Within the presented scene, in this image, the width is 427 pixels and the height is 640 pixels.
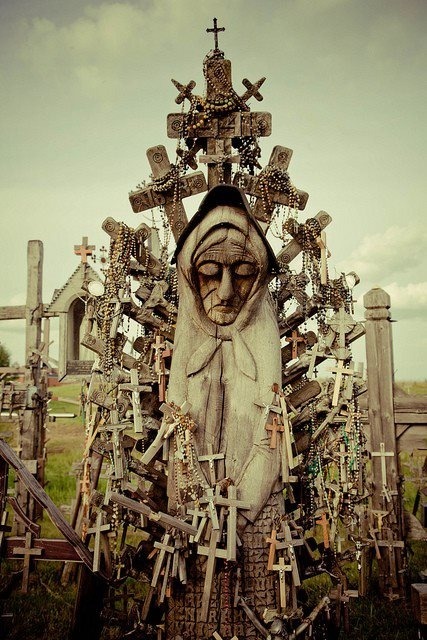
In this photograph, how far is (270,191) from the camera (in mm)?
6363

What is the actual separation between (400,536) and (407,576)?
626 mm

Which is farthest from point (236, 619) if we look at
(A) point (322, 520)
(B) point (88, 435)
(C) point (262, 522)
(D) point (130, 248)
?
(D) point (130, 248)

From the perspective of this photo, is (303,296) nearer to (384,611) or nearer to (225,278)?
(225,278)

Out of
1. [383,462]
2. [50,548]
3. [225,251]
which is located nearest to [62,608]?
[50,548]

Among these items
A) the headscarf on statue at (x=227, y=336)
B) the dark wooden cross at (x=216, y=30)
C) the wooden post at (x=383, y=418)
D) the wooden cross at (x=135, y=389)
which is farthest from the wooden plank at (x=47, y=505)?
the wooden post at (x=383, y=418)

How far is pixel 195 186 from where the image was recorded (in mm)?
6391

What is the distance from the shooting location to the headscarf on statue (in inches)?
224

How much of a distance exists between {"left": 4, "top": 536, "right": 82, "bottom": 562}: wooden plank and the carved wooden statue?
106 centimetres

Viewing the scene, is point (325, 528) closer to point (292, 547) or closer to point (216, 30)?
point (292, 547)

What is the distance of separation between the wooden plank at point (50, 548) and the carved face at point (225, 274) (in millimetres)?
2648

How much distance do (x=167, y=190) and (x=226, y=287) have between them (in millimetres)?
1393

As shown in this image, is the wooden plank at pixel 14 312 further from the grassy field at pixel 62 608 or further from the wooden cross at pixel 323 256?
the wooden cross at pixel 323 256

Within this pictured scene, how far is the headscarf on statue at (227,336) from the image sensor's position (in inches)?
224

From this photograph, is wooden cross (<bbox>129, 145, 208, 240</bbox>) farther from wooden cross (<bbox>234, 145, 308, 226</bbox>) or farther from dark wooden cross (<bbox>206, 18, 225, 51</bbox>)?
dark wooden cross (<bbox>206, 18, 225, 51</bbox>)
